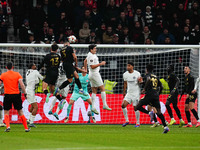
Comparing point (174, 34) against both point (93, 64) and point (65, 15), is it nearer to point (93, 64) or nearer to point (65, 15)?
point (65, 15)

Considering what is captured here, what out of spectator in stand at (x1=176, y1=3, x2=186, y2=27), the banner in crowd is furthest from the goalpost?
spectator in stand at (x1=176, y1=3, x2=186, y2=27)

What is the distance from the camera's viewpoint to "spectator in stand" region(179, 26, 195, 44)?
2366cm

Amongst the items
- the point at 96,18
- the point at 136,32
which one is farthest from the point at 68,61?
the point at 96,18

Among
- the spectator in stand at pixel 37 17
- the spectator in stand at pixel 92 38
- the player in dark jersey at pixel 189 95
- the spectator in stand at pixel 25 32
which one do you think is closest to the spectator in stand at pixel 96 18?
the spectator in stand at pixel 92 38

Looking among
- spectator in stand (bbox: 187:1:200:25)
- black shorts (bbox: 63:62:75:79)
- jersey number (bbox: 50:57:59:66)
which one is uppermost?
spectator in stand (bbox: 187:1:200:25)

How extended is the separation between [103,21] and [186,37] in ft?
13.5

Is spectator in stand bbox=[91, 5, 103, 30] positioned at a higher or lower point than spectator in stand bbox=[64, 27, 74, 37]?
higher

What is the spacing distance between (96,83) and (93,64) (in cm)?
71

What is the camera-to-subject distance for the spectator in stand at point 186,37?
2366 cm

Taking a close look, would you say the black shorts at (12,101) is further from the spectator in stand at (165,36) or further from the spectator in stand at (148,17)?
the spectator in stand at (148,17)

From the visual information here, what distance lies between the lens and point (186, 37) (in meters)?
23.7

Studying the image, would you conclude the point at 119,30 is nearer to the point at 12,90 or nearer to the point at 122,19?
the point at 122,19

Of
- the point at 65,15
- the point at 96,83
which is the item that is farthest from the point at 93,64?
the point at 65,15

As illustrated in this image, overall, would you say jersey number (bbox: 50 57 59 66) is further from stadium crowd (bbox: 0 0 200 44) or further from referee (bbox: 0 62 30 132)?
stadium crowd (bbox: 0 0 200 44)
